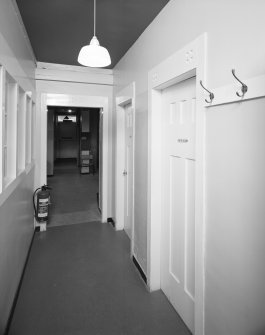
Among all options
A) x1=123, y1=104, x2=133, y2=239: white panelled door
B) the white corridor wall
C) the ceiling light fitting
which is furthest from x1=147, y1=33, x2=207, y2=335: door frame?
x1=123, y1=104, x2=133, y2=239: white panelled door

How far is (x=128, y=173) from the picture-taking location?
3.63 metres

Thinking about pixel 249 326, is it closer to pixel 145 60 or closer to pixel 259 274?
pixel 259 274

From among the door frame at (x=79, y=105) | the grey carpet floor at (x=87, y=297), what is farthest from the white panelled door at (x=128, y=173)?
the door frame at (x=79, y=105)

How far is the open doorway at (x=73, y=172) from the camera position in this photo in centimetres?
489

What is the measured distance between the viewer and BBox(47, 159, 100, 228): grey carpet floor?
4570 mm

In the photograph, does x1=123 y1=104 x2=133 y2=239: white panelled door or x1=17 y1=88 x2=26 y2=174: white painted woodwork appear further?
x1=123 y1=104 x2=133 y2=239: white panelled door

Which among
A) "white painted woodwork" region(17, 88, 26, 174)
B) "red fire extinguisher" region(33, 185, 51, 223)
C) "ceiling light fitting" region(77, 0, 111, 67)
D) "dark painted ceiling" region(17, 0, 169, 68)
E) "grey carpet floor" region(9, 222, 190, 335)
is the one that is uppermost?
"dark painted ceiling" region(17, 0, 169, 68)

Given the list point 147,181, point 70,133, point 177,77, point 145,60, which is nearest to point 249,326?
point 147,181

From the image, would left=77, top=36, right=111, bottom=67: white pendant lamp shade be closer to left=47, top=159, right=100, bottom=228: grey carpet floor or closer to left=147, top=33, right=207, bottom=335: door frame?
left=147, top=33, right=207, bottom=335: door frame

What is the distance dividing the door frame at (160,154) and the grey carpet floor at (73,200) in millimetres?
2319

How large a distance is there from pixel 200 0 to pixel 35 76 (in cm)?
289

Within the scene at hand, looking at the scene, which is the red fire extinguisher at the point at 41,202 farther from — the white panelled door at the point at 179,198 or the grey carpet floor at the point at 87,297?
the white panelled door at the point at 179,198

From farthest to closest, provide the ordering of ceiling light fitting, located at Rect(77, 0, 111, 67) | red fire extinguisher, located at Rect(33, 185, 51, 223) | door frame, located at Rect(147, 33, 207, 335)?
red fire extinguisher, located at Rect(33, 185, 51, 223), ceiling light fitting, located at Rect(77, 0, 111, 67), door frame, located at Rect(147, 33, 207, 335)

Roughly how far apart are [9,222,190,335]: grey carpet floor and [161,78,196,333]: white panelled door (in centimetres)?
19
